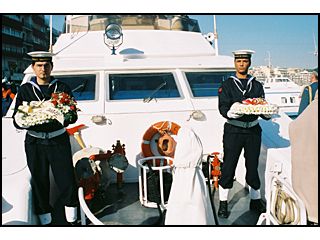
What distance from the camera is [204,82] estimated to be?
174 inches

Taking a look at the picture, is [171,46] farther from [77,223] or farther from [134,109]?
[77,223]

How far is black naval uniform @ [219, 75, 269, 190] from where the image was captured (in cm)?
304

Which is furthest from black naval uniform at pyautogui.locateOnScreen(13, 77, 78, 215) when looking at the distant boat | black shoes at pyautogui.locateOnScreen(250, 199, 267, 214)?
the distant boat

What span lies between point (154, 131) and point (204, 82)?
1130 millimetres

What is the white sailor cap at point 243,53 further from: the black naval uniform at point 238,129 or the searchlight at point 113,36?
the searchlight at point 113,36

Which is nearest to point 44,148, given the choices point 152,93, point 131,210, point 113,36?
point 131,210

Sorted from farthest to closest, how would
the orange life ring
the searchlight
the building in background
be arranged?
the building in background → the searchlight → the orange life ring

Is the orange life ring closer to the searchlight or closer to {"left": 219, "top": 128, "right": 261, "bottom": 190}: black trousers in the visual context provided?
{"left": 219, "top": 128, "right": 261, "bottom": 190}: black trousers

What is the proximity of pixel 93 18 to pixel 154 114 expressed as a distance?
9.87 ft

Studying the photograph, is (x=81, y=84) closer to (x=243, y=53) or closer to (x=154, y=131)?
(x=154, y=131)

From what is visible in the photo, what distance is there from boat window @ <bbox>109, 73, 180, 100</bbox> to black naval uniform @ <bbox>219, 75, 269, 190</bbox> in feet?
3.91

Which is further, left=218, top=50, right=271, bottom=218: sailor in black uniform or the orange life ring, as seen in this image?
the orange life ring

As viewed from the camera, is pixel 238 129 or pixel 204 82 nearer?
pixel 238 129

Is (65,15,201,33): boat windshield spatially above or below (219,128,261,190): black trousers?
above
